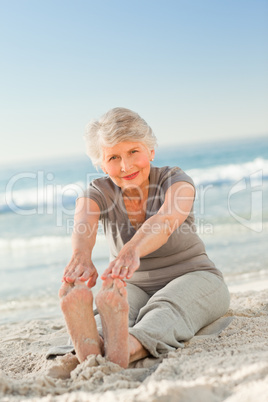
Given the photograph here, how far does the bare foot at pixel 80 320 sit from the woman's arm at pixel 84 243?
11 cm

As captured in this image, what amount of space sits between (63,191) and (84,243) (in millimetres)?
14135

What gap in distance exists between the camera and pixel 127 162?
98.7 inches

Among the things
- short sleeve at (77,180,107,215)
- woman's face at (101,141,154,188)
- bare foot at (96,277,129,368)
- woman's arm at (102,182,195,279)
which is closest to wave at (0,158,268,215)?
short sleeve at (77,180,107,215)

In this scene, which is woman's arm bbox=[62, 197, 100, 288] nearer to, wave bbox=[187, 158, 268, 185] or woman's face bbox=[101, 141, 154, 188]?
woman's face bbox=[101, 141, 154, 188]

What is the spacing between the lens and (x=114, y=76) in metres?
26.3

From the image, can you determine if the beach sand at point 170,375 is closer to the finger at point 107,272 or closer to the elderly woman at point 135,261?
the elderly woman at point 135,261

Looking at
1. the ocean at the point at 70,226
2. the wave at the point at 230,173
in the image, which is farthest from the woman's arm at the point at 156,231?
the wave at the point at 230,173

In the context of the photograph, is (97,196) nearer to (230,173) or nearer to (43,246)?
(43,246)

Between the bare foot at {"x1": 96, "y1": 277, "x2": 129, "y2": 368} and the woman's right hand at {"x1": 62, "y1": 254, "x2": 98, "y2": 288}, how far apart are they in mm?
184

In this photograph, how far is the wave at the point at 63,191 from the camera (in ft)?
44.5

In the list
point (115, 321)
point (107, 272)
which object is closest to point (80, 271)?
point (107, 272)

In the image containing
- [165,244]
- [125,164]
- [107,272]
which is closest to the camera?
[107,272]

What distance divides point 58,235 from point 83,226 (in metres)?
6.92

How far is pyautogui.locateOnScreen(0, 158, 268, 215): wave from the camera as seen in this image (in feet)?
44.5
